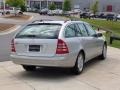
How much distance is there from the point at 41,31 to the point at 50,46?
0.63 meters

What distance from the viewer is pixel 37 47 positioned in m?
9.66

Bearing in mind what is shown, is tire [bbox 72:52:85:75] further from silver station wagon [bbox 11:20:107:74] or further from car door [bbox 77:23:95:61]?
car door [bbox 77:23:95:61]

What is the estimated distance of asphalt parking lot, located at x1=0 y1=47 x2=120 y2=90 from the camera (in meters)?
8.80

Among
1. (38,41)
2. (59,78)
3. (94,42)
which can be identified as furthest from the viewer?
(94,42)

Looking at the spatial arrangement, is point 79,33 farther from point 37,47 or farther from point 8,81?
point 8,81

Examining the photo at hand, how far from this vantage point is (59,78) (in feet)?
32.2

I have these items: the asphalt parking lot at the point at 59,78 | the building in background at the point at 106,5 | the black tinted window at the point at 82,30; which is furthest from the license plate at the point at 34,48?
the building in background at the point at 106,5

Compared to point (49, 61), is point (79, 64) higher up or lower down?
lower down

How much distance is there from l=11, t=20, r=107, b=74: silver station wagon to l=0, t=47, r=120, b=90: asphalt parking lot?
0.35 meters

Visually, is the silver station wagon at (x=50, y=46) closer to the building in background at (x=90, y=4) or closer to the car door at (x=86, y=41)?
the car door at (x=86, y=41)

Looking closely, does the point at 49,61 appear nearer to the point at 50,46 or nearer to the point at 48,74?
the point at 50,46

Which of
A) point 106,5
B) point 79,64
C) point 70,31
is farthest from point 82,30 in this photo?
point 106,5

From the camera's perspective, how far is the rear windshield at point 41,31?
31.9 feet

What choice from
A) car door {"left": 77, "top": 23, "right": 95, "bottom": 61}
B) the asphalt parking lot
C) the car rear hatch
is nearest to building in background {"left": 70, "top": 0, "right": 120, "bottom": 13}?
car door {"left": 77, "top": 23, "right": 95, "bottom": 61}
